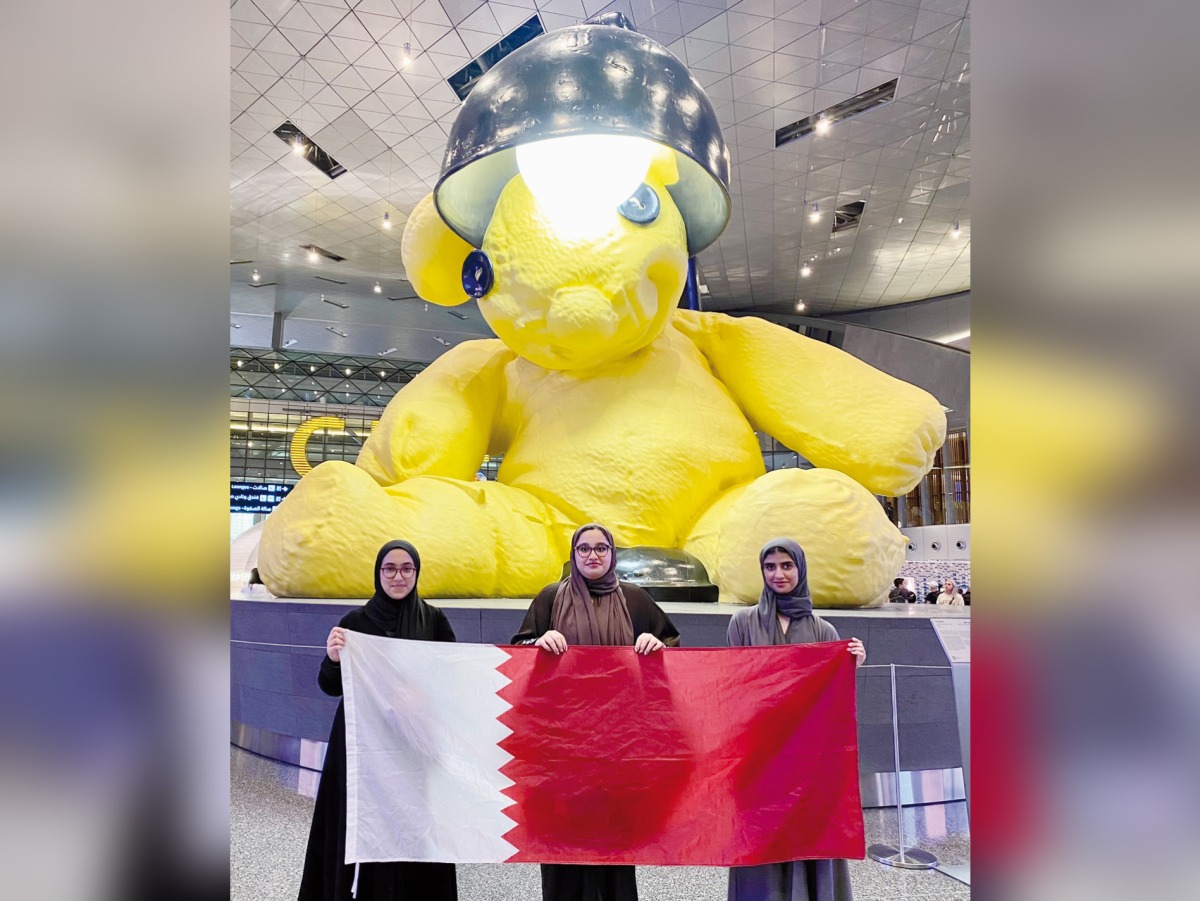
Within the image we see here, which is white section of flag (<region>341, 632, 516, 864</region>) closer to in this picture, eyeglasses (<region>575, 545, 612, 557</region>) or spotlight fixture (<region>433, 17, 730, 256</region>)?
eyeglasses (<region>575, 545, 612, 557</region>)

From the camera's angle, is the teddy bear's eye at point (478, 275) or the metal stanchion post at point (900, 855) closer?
the metal stanchion post at point (900, 855)

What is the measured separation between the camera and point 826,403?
158 inches

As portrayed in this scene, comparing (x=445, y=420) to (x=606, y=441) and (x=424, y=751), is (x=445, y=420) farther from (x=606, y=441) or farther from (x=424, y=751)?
(x=424, y=751)

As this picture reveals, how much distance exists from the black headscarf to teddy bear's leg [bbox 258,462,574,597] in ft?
4.54

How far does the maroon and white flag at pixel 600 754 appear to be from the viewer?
2.02 meters

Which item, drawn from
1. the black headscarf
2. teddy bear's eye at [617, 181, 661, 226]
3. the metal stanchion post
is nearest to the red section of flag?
A: the black headscarf

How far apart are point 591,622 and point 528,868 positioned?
3.97 ft

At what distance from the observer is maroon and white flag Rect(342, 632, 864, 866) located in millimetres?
2020

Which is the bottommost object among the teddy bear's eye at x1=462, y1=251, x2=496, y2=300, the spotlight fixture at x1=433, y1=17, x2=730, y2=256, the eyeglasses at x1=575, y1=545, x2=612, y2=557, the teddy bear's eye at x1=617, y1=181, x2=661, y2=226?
the eyeglasses at x1=575, y1=545, x2=612, y2=557

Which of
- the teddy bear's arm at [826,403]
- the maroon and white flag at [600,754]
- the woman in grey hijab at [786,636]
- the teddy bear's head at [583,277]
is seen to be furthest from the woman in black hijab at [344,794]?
the teddy bear's arm at [826,403]

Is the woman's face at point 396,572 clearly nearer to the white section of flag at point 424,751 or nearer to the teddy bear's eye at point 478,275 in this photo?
the white section of flag at point 424,751

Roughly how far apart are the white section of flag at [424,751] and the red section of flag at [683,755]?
6 cm

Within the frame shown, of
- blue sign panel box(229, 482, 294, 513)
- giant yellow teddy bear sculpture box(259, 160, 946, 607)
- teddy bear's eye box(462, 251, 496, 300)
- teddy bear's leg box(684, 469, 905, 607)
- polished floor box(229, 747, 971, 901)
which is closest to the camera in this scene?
polished floor box(229, 747, 971, 901)

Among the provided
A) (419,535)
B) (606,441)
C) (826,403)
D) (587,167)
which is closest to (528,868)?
(419,535)
